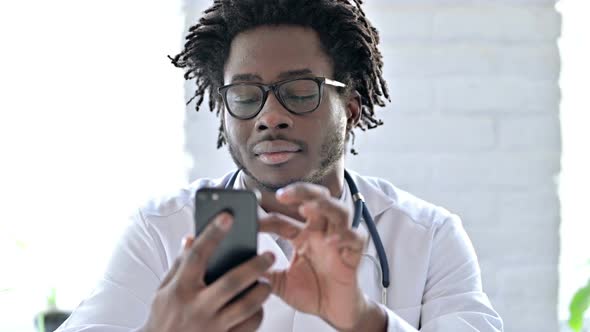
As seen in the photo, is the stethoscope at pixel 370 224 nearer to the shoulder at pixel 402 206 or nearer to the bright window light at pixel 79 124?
the shoulder at pixel 402 206

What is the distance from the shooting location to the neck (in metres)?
1.84

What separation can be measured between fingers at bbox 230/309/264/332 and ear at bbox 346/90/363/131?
0.80m

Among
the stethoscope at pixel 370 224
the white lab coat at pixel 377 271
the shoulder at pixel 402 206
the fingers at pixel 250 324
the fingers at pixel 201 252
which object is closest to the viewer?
the fingers at pixel 201 252

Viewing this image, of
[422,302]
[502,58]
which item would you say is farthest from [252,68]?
[502,58]

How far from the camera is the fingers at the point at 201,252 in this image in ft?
3.70

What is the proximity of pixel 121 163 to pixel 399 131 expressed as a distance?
749mm

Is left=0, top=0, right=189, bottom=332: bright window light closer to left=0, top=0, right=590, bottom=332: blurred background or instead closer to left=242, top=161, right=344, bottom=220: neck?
left=0, top=0, right=590, bottom=332: blurred background

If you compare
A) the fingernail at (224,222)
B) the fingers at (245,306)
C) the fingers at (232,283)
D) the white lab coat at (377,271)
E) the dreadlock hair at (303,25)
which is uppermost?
the dreadlock hair at (303,25)

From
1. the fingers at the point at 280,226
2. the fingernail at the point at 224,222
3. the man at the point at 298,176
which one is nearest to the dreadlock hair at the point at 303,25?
the man at the point at 298,176

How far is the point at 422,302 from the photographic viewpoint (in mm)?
1821

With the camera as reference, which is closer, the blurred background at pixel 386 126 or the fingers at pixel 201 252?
the fingers at pixel 201 252

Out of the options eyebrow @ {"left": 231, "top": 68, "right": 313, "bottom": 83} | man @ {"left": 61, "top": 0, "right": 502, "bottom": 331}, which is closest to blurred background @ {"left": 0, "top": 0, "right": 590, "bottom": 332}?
man @ {"left": 61, "top": 0, "right": 502, "bottom": 331}

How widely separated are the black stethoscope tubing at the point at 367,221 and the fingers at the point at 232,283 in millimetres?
665

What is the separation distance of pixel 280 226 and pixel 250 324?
0.46 ft
